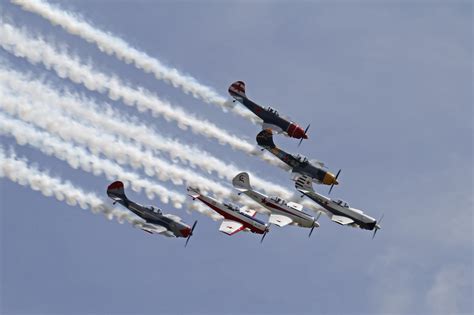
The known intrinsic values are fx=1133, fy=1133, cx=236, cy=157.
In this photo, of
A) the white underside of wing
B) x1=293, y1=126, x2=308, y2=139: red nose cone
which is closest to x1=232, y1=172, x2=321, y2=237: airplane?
the white underside of wing

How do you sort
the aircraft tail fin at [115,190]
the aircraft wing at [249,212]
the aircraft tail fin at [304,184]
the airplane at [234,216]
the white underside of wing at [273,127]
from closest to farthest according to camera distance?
1. the aircraft tail fin at [115,190]
2. the airplane at [234,216]
3. the aircraft wing at [249,212]
4. the aircraft tail fin at [304,184]
5. the white underside of wing at [273,127]

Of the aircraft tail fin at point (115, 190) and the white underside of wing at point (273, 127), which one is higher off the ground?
the white underside of wing at point (273, 127)

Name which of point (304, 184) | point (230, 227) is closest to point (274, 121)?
point (304, 184)

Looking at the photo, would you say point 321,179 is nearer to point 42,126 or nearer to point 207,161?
point 207,161

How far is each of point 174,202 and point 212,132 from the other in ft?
27.3

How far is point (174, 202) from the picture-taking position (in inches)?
3435

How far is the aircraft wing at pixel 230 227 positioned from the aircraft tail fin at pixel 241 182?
4810mm

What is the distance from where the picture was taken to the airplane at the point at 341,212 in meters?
91.6

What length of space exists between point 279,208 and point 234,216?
4.34 metres

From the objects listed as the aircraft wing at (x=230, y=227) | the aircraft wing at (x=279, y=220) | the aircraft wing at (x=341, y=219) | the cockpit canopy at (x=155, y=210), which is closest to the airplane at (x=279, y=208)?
the aircraft wing at (x=279, y=220)

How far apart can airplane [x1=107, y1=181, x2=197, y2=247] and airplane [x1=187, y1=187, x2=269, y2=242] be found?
10.5 ft

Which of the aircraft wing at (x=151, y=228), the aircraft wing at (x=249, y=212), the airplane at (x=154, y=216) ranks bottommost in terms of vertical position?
the aircraft wing at (x=151, y=228)

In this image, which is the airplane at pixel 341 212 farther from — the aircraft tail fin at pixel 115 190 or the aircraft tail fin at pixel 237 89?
the aircraft tail fin at pixel 115 190

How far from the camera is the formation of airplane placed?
86188 millimetres
